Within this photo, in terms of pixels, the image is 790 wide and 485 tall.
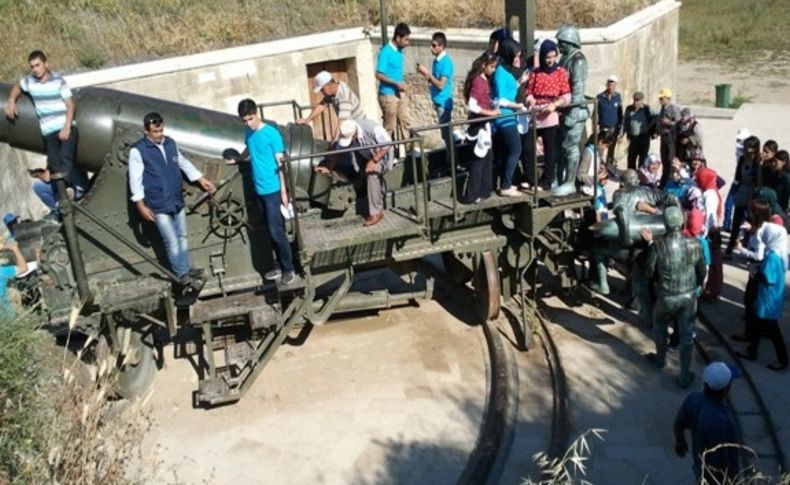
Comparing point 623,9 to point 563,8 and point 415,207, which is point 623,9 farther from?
point 415,207

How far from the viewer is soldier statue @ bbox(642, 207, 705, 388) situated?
23.9 ft

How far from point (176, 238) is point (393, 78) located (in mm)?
Answer: 3536

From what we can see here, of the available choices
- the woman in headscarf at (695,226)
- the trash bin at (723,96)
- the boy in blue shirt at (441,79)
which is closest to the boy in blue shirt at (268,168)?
the boy in blue shirt at (441,79)

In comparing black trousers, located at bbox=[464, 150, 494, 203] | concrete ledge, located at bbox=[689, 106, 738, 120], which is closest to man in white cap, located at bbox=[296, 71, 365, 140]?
black trousers, located at bbox=[464, 150, 494, 203]

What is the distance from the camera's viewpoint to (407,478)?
6.79 m

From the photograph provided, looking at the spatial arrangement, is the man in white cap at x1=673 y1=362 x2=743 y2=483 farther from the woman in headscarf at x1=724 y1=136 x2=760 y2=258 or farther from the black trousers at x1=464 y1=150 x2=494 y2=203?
the woman in headscarf at x1=724 y1=136 x2=760 y2=258

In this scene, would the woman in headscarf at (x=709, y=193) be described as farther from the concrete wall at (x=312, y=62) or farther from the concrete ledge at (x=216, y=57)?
the concrete ledge at (x=216, y=57)

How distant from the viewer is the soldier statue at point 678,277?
7.29 metres

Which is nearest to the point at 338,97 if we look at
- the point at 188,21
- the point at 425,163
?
the point at 425,163

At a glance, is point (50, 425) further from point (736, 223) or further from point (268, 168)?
point (736, 223)

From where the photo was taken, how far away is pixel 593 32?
12.7m

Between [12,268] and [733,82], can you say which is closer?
[12,268]

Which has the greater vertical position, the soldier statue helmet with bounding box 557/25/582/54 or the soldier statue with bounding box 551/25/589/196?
the soldier statue helmet with bounding box 557/25/582/54

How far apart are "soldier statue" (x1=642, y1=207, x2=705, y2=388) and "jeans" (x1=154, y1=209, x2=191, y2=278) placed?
400 cm
